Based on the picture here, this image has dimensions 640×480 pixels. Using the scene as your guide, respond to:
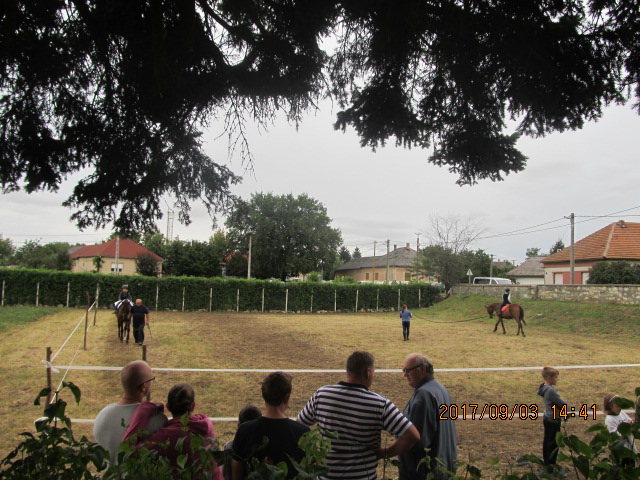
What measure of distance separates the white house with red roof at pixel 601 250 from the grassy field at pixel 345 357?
12718mm

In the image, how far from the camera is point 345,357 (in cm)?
1300

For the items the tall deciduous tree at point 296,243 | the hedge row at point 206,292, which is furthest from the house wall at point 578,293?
the tall deciduous tree at point 296,243

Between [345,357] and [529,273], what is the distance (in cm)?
5521

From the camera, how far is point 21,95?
A: 2.95 metres

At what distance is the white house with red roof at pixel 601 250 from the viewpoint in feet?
107

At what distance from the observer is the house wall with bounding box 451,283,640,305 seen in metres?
21.1

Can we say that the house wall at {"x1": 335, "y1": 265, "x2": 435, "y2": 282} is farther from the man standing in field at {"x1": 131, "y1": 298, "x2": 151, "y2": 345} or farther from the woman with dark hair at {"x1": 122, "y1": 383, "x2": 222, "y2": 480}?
the woman with dark hair at {"x1": 122, "y1": 383, "x2": 222, "y2": 480}

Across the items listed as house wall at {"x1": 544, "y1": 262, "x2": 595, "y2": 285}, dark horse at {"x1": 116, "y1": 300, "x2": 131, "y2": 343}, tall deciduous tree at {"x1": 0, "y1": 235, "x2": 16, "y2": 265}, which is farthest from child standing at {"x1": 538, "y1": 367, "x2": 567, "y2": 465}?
tall deciduous tree at {"x1": 0, "y1": 235, "x2": 16, "y2": 265}

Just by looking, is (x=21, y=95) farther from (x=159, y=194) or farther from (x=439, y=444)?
(x=439, y=444)

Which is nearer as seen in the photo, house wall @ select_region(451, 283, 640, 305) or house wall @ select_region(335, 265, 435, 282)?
house wall @ select_region(451, 283, 640, 305)

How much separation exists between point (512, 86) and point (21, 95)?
10.7ft

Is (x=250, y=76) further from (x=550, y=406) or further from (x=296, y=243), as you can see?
(x=296, y=243)

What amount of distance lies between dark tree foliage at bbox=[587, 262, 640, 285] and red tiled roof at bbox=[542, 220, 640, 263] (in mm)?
7470

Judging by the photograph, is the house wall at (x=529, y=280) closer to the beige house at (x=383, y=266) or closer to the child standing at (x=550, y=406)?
the beige house at (x=383, y=266)
